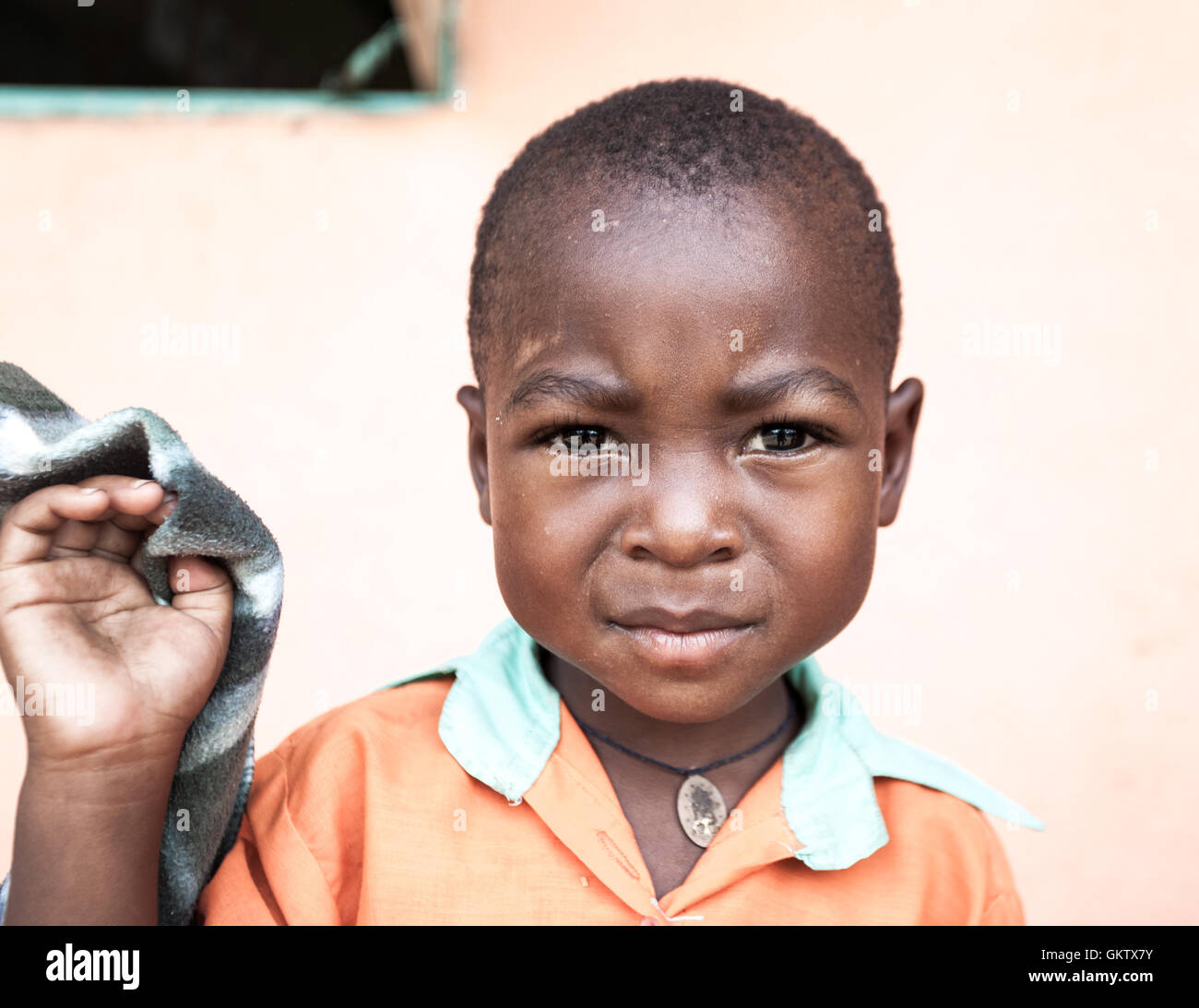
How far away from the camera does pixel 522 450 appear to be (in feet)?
3.37

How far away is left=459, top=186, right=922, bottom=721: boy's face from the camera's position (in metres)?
0.94

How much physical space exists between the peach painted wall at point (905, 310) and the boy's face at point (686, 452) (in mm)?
1286

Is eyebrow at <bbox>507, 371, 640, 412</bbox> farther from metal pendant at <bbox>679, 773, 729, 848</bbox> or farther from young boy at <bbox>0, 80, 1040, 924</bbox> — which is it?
metal pendant at <bbox>679, 773, 729, 848</bbox>

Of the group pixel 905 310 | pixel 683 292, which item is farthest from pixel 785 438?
pixel 905 310

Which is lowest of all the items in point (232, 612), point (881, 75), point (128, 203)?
point (232, 612)

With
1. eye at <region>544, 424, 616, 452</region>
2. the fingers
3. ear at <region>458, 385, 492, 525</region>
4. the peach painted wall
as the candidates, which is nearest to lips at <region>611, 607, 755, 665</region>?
eye at <region>544, 424, 616, 452</region>

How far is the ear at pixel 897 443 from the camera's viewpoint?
1188 millimetres

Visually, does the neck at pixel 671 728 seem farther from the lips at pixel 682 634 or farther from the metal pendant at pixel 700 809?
the lips at pixel 682 634

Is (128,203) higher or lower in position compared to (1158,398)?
higher

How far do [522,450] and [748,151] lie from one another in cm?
34

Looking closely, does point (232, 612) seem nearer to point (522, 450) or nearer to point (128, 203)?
point (522, 450)

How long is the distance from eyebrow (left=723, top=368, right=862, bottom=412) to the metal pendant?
0.40 m

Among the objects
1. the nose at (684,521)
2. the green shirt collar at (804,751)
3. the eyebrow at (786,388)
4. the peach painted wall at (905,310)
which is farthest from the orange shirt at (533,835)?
the peach painted wall at (905,310)
